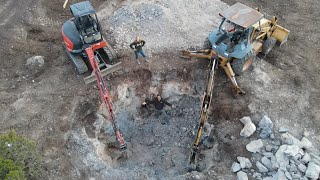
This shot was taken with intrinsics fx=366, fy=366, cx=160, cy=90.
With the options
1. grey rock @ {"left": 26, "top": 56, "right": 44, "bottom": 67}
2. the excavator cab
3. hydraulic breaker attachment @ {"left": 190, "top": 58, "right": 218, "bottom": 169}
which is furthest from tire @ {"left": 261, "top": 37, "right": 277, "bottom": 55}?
grey rock @ {"left": 26, "top": 56, "right": 44, "bottom": 67}

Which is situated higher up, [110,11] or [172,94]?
[110,11]

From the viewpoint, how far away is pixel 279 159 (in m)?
11.7

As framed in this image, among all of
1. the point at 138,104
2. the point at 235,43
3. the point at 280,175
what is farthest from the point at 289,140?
the point at 138,104

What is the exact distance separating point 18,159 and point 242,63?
8.68 m

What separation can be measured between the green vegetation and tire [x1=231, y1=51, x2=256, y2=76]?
7.92 m

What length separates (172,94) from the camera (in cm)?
1462

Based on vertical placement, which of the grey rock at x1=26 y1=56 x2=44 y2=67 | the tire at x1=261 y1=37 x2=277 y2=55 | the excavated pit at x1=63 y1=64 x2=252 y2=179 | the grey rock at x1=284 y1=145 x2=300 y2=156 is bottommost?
the excavated pit at x1=63 y1=64 x2=252 y2=179

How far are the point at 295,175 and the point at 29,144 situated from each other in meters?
8.05

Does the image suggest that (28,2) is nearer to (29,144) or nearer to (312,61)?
(29,144)

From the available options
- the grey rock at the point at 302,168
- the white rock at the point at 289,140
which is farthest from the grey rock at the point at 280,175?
the white rock at the point at 289,140

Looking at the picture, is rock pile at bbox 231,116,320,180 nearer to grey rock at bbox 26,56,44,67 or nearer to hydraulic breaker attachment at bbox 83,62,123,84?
hydraulic breaker attachment at bbox 83,62,123,84

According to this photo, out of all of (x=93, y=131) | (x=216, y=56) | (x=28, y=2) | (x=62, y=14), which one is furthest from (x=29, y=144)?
(x=28, y=2)

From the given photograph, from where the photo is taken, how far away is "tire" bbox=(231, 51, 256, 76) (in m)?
14.1

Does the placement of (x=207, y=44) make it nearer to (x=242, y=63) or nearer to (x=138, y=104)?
(x=242, y=63)
